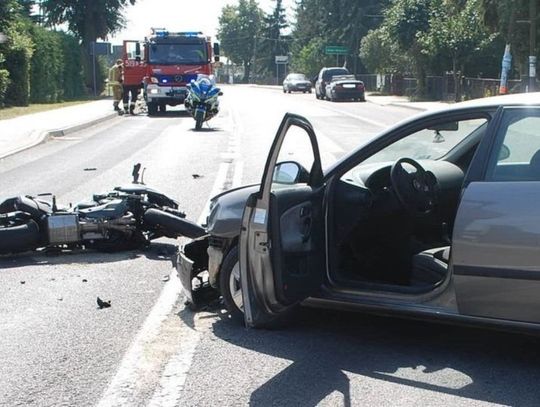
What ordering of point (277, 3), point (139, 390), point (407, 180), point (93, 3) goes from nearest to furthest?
point (139, 390)
point (407, 180)
point (93, 3)
point (277, 3)

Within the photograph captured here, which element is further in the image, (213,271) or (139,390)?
(213,271)

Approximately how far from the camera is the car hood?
5375 millimetres

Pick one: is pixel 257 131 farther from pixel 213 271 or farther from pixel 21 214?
pixel 213 271

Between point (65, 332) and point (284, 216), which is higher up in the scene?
point (284, 216)

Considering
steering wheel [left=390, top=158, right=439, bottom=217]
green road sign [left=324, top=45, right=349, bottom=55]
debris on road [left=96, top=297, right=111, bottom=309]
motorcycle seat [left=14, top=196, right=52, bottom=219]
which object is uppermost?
green road sign [left=324, top=45, right=349, bottom=55]

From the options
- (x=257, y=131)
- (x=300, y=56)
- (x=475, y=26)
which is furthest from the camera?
(x=300, y=56)

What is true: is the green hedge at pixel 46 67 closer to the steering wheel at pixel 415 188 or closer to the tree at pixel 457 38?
the tree at pixel 457 38

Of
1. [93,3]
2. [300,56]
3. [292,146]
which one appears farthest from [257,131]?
[300,56]

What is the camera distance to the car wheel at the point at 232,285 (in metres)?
5.39

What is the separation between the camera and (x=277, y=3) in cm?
13175

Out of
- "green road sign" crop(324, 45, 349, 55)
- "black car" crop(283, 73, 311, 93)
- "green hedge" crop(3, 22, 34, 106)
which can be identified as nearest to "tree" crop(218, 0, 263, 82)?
"green road sign" crop(324, 45, 349, 55)

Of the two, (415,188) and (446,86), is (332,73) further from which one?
→ (415,188)

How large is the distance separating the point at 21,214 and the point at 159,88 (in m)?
23.4

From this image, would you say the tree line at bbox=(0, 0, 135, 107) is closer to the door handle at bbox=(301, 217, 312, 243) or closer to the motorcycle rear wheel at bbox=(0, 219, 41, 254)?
the motorcycle rear wheel at bbox=(0, 219, 41, 254)
